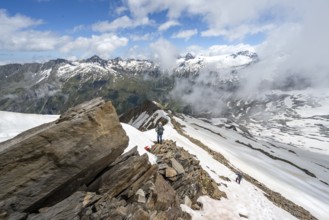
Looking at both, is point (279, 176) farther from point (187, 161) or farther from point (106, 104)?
point (106, 104)

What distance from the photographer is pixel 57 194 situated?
1986cm

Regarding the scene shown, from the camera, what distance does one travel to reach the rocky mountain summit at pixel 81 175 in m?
17.9

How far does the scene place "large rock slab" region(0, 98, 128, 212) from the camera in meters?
17.9

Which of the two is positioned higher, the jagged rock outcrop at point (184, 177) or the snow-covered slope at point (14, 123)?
the snow-covered slope at point (14, 123)

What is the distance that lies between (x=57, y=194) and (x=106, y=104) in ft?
23.1

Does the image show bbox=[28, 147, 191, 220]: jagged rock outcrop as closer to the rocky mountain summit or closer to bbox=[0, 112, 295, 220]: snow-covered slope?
the rocky mountain summit

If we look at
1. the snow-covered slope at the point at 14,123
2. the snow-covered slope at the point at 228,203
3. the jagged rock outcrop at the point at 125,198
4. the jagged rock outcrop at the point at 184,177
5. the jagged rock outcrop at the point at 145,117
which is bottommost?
the jagged rock outcrop at the point at 145,117

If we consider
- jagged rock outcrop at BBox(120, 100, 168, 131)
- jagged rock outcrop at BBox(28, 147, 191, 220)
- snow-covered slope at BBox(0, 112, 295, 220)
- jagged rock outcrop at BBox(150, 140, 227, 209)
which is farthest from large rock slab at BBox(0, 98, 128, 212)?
jagged rock outcrop at BBox(120, 100, 168, 131)

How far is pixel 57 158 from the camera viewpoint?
752 inches

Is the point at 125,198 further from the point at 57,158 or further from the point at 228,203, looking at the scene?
the point at 228,203

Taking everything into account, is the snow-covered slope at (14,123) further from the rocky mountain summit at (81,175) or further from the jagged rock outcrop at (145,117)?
the jagged rock outcrop at (145,117)

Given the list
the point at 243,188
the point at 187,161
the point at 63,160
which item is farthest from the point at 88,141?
the point at 243,188

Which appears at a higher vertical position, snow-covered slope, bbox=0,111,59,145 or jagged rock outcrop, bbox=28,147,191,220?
snow-covered slope, bbox=0,111,59,145

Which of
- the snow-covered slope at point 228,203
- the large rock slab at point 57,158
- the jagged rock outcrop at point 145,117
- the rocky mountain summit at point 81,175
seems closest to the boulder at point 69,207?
the rocky mountain summit at point 81,175
